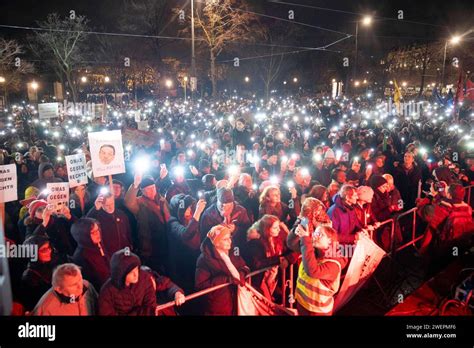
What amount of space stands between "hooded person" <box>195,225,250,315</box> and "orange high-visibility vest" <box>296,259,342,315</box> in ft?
2.12

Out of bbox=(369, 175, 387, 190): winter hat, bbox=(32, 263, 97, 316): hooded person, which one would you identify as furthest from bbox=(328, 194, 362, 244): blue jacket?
bbox=(32, 263, 97, 316): hooded person

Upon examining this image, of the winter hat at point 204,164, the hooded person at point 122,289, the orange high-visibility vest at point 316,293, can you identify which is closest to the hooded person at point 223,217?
the orange high-visibility vest at point 316,293

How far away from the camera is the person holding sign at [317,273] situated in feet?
13.5

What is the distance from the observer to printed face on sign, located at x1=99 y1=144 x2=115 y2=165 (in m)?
6.02

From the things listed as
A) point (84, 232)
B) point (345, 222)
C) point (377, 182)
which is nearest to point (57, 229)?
point (84, 232)

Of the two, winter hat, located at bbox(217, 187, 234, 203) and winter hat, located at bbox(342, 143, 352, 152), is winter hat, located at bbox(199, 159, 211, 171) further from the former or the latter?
winter hat, located at bbox(342, 143, 352, 152)

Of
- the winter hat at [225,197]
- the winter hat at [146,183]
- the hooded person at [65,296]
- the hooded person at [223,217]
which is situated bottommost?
the hooded person at [65,296]

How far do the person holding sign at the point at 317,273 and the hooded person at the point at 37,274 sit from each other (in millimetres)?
2671

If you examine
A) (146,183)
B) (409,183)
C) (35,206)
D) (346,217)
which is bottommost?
(346,217)

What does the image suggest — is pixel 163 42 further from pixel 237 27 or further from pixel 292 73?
pixel 292 73

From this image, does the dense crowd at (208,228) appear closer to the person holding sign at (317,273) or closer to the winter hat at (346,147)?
the person holding sign at (317,273)

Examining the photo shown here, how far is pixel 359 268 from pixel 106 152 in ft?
12.9

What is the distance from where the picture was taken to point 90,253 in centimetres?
460

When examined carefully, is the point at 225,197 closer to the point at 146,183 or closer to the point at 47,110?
the point at 146,183
